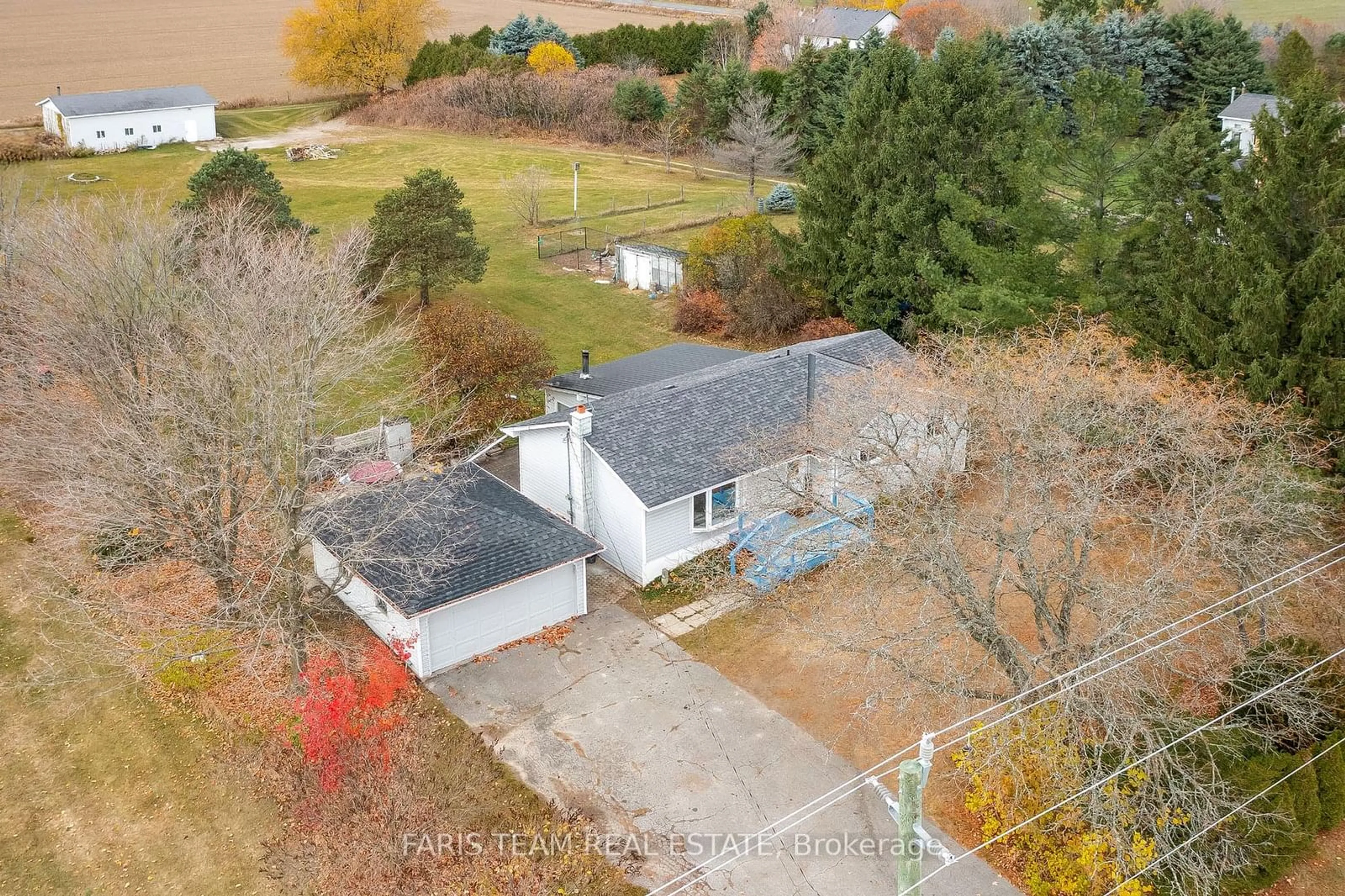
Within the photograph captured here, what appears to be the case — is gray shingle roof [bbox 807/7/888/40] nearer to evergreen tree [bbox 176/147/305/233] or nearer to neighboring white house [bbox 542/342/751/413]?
evergreen tree [bbox 176/147/305/233]

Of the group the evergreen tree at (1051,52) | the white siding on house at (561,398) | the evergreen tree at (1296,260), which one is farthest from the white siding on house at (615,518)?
the evergreen tree at (1051,52)

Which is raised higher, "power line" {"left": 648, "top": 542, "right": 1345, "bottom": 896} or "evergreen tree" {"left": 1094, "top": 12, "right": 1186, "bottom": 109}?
"evergreen tree" {"left": 1094, "top": 12, "right": 1186, "bottom": 109}

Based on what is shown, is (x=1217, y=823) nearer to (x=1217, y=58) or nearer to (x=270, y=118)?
(x=1217, y=58)

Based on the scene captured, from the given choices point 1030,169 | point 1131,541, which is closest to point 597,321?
point 1030,169

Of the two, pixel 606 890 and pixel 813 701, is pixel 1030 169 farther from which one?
pixel 606 890

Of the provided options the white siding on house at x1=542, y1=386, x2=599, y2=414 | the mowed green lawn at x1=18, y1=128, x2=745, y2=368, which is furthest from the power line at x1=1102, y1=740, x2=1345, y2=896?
the mowed green lawn at x1=18, y1=128, x2=745, y2=368

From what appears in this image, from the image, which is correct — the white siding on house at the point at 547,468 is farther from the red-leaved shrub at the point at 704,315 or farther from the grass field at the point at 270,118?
the grass field at the point at 270,118
